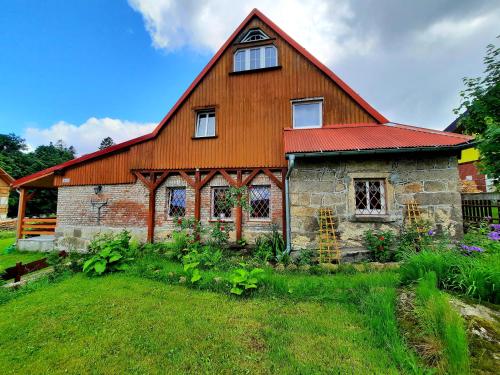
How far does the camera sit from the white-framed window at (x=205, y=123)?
859 centimetres

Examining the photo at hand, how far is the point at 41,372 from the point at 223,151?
267 inches

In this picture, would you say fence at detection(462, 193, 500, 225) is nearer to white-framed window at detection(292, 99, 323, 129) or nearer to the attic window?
white-framed window at detection(292, 99, 323, 129)

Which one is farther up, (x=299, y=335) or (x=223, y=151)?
(x=223, y=151)

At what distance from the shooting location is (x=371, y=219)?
222 inches

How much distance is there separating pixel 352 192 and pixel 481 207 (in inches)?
183

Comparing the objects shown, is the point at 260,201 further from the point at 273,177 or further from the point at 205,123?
the point at 205,123

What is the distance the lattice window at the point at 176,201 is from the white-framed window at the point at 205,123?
234 centimetres

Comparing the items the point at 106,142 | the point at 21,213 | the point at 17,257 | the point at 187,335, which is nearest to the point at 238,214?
the point at 187,335

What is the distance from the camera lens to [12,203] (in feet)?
76.9

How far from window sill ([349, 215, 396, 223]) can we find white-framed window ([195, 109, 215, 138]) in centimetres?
596

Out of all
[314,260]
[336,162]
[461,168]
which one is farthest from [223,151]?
A: [461,168]

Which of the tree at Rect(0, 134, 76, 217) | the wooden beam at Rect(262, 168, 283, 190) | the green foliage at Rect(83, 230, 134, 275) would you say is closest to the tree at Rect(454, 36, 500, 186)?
the wooden beam at Rect(262, 168, 283, 190)

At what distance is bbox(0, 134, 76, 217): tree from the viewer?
981 inches

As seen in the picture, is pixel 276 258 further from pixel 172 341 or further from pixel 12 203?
pixel 12 203
